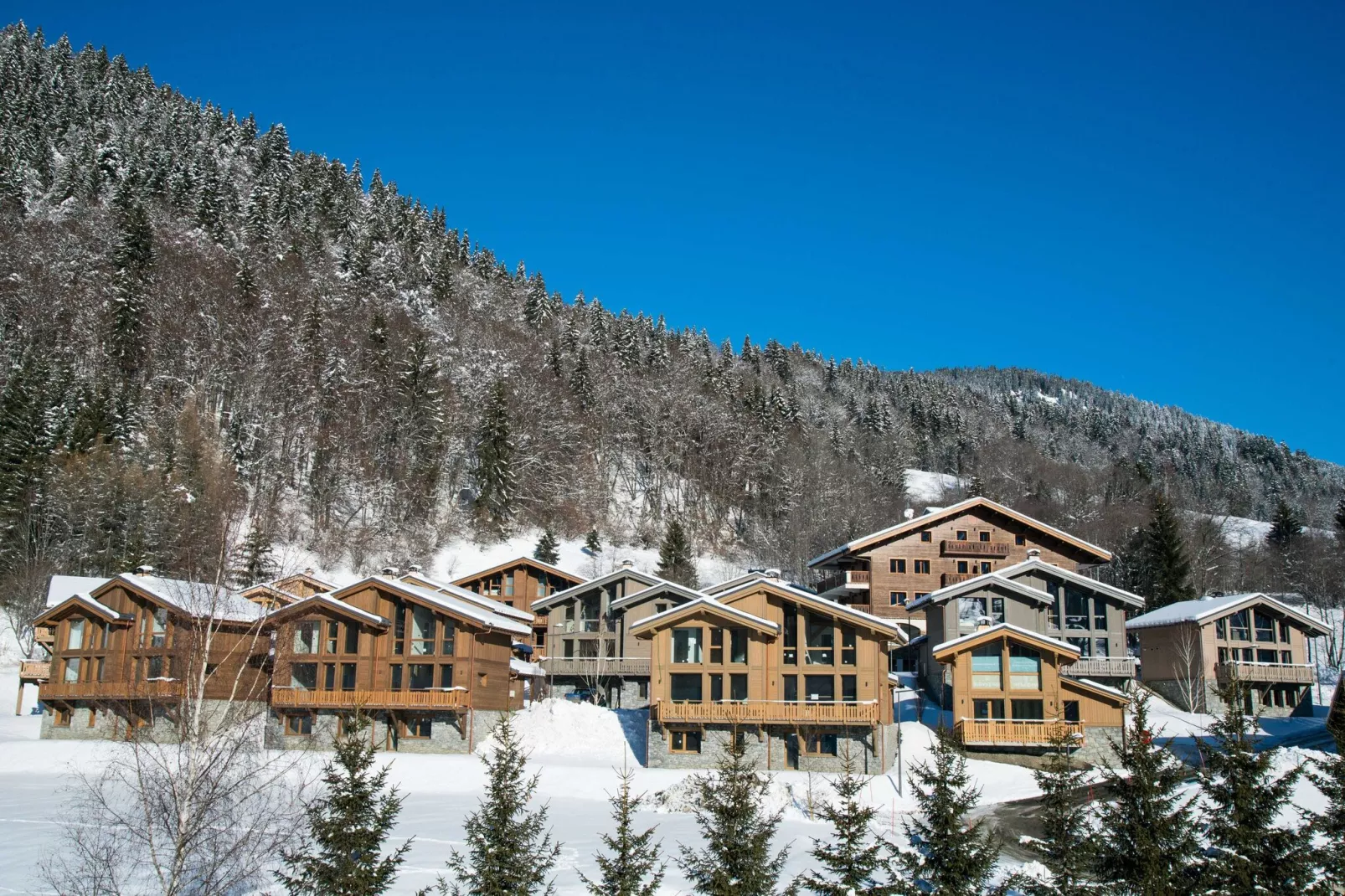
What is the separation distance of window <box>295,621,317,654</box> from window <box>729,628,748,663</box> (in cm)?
1689

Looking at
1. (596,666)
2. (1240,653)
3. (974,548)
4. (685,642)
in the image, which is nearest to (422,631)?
(596,666)

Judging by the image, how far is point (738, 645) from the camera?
38.6 metres

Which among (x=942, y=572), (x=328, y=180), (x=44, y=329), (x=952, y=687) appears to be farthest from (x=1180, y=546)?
(x=328, y=180)

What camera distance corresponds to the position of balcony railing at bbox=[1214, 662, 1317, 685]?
46.6m

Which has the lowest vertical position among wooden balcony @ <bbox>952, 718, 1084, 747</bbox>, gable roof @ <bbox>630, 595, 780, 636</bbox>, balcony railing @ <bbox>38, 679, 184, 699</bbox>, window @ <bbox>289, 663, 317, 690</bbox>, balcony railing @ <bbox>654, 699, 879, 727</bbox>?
wooden balcony @ <bbox>952, 718, 1084, 747</bbox>

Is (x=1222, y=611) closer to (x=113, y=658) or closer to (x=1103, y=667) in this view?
(x=1103, y=667)

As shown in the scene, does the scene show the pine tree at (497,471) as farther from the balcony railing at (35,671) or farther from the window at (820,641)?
the window at (820,641)

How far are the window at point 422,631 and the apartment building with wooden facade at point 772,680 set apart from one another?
855cm

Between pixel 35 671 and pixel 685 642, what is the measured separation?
2849 cm

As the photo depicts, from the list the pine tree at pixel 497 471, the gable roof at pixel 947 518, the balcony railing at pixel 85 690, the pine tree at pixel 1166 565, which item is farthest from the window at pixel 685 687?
the pine tree at pixel 497 471

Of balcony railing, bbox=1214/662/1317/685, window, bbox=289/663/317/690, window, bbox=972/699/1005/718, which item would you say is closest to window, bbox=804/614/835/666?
window, bbox=972/699/1005/718

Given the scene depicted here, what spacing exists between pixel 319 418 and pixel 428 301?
27996mm

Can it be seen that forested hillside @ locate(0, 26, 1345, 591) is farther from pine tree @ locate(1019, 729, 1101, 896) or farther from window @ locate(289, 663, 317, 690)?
pine tree @ locate(1019, 729, 1101, 896)

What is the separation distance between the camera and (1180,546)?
6216 cm
